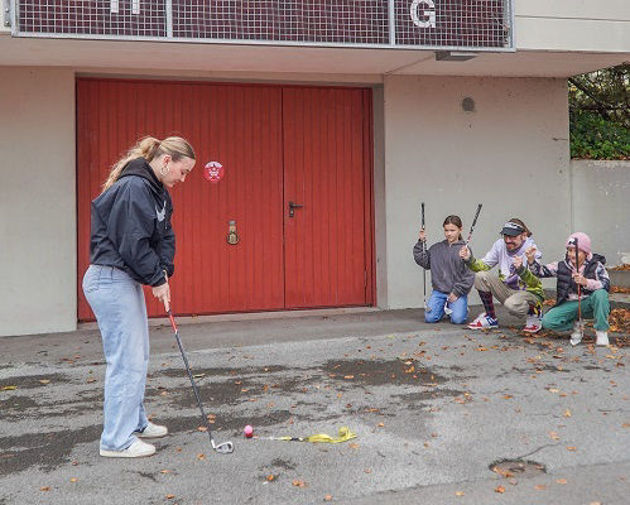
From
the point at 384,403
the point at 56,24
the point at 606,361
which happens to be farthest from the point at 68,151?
the point at 606,361

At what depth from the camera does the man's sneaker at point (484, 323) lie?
28.6 ft

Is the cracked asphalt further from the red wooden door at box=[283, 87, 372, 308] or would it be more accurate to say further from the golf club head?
the red wooden door at box=[283, 87, 372, 308]

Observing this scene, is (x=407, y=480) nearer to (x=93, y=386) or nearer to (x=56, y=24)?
(x=93, y=386)

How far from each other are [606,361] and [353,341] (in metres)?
2.57

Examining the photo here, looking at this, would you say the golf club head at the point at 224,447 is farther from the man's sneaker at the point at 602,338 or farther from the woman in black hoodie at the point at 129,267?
the man's sneaker at the point at 602,338

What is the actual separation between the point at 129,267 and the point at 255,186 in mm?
5722

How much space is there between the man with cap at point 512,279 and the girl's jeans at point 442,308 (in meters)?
0.32

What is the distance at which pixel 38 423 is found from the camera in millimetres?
5594

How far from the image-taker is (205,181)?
395 inches

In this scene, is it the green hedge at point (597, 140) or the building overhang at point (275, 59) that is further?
the green hedge at point (597, 140)

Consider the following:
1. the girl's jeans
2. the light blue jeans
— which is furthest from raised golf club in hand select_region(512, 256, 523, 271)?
the light blue jeans

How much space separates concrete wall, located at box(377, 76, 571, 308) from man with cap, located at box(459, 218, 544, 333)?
6.29 ft

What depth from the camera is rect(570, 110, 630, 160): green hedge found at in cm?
1148

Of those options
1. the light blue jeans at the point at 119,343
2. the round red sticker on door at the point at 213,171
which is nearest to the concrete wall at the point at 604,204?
the round red sticker on door at the point at 213,171
